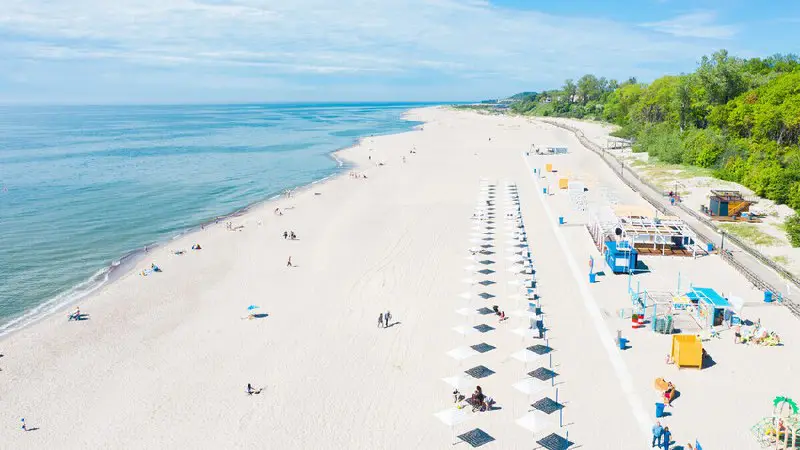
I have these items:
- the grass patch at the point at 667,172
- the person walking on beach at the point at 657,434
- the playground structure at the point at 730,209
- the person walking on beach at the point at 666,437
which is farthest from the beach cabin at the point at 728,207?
the person walking on beach at the point at 666,437

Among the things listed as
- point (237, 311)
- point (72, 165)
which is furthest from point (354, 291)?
point (72, 165)

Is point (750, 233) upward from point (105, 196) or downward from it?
upward

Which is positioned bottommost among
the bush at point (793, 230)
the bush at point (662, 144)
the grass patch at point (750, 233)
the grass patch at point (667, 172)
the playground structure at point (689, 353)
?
the playground structure at point (689, 353)

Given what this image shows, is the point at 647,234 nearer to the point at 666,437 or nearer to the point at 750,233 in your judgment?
the point at 750,233

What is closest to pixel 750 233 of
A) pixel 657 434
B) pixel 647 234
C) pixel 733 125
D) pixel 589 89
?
pixel 647 234

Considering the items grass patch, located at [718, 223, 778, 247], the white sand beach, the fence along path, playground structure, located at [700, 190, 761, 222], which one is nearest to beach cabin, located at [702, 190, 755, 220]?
playground structure, located at [700, 190, 761, 222]

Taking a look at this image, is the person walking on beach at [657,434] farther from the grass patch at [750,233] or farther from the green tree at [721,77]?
the green tree at [721,77]

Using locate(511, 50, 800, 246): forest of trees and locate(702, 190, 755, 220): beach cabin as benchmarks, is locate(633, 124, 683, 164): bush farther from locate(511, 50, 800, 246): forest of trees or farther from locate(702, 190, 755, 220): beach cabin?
locate(702, 190, 755, 220): beach cabin
